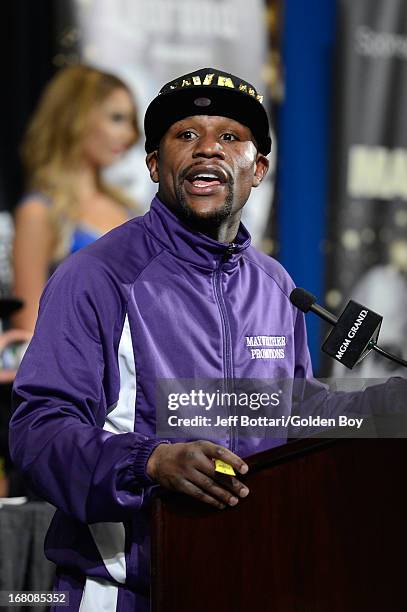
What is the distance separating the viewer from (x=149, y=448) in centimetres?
129

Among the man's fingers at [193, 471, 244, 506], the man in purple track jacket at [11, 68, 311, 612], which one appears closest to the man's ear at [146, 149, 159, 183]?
the man in purple track jacket at [11, 68, 311, 612]

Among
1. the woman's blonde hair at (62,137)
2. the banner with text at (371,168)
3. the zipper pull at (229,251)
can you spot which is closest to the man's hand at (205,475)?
the zipper pull at (229,251)

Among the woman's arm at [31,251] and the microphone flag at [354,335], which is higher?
the woman's arm at [31,251]

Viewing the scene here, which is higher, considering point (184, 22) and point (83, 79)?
point (184, 22)

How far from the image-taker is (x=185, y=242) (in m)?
1.68

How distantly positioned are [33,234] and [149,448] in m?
3.05

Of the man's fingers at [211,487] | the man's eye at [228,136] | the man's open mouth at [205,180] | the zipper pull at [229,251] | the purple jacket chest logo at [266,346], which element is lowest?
the man's fingers at [211,487]

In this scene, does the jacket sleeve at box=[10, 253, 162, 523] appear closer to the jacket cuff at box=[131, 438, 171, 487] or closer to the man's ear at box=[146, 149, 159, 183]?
the jacket cuff at box=[131, 438, 171, 487]

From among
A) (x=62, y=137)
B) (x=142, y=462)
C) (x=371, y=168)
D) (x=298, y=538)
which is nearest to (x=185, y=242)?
(x=142, y=462)

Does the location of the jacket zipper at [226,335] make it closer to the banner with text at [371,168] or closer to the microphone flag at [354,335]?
the microphone flag at [354,335]

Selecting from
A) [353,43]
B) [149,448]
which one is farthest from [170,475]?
[353,43]

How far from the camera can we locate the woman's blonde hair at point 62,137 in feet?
13.8

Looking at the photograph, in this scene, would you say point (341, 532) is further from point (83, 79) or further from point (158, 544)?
point (83, 79)

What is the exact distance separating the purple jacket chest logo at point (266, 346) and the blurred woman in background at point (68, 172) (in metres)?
2.54
